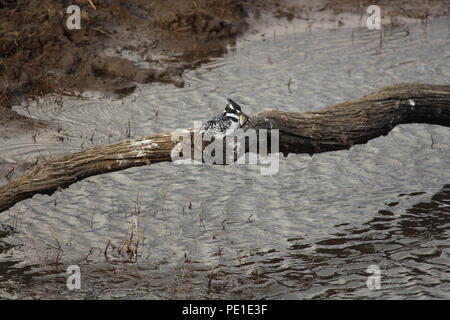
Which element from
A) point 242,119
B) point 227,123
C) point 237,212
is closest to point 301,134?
point 242,119

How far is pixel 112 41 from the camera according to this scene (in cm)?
1098

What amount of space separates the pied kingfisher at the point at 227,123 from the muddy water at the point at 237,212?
113cm

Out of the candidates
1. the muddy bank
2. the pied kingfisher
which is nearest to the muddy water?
the muddy bank

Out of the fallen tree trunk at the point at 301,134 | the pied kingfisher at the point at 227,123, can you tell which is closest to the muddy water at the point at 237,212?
the fallen tree trunk at the point at 301,134

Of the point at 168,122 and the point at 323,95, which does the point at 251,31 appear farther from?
the point at 168,122

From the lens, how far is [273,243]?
286 inches

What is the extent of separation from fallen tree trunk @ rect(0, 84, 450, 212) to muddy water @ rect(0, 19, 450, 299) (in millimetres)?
639

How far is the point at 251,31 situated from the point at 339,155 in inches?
144

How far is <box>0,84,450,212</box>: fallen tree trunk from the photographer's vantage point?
22.1ft

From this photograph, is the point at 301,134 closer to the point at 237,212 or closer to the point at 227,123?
the point at 227,123

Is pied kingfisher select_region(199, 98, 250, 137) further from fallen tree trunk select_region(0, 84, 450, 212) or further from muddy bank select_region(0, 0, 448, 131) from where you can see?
muddy bank select_region(0, 0, 448, 131)

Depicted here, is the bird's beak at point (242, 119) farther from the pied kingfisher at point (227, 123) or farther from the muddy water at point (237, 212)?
the muddy water at point (237, 212)

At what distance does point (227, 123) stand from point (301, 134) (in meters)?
0.76
